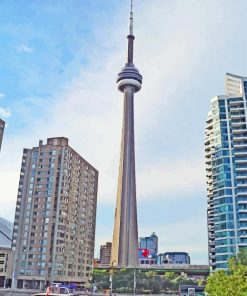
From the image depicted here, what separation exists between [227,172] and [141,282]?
4677 cm

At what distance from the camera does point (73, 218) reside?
132 metres

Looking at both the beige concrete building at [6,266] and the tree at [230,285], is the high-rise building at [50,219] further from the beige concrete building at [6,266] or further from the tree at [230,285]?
the tree at [230,285]

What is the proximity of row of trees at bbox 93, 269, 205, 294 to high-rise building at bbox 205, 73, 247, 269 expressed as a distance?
48.1ft

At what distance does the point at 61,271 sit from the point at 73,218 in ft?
61.6

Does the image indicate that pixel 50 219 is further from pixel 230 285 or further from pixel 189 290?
pixel 230 285

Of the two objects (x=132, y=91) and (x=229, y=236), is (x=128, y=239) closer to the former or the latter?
(x=229, y=236)

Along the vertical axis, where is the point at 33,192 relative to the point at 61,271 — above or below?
→ above

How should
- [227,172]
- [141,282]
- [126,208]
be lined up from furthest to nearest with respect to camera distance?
[126,208]
[141,282]
[227,172]

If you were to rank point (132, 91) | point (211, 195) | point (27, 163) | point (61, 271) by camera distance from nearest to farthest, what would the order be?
point (61, 271) < point (27, 163) < point (211, 195) < point (132, 91)

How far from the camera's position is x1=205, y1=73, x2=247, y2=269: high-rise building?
12088 cm

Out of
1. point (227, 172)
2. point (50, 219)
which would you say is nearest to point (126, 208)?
point (50, 219)

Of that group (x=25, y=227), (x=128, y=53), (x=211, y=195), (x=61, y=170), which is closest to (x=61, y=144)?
(x=61, y=170)

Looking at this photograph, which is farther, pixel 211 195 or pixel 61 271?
pixel 211 195

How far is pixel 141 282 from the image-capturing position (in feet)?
443
